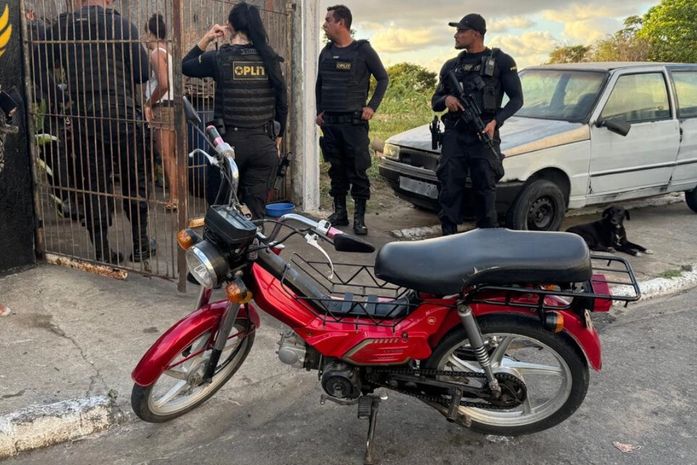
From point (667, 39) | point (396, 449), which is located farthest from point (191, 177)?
point (667, 39)

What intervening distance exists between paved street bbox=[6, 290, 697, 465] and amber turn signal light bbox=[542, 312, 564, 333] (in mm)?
679

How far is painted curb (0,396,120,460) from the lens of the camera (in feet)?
9.93

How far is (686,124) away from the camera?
24.2ft

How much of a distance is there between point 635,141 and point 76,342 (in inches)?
225

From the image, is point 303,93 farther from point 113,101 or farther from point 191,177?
point 113,101

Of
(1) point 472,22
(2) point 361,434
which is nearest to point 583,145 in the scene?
(1) point 472,22

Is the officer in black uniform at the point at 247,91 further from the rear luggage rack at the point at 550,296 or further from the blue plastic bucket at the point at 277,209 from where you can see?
the rear luggage rack at the point at 550,296

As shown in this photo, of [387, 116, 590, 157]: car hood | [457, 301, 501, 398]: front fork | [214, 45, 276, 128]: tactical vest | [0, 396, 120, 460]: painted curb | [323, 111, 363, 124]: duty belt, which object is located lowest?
[0, 396, 120, 460]: painted curb

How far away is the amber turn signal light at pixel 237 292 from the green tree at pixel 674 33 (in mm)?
18975

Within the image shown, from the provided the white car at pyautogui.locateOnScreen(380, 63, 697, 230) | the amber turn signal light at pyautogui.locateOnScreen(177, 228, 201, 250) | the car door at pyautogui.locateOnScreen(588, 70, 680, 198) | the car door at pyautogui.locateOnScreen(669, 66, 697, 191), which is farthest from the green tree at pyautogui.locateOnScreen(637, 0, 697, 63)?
the amber turn signal light at pyautogui.locateOnScreen(177, 228, 201, 250)

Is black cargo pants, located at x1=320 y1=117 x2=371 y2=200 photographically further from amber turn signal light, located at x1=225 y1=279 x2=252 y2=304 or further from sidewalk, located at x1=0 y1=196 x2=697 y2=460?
amber turn signal light, located at x1=225 y1=279 x2=252 y2=304

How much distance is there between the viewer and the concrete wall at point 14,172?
4695 millimetres

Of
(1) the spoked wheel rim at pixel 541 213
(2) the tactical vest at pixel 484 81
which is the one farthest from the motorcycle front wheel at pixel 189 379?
(1) the spoked wheel rim at pixel 541 213

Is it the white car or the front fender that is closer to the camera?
the front fender
